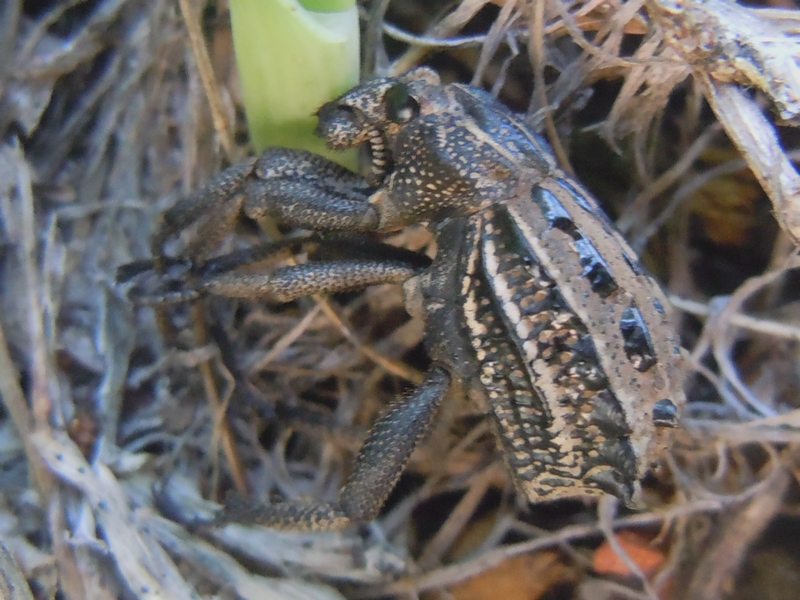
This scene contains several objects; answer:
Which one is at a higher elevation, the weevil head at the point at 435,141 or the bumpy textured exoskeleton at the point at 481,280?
the weevil head at the point at 435,141

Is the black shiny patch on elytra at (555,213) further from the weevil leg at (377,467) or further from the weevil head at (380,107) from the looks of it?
the weevil leg at (377,467)

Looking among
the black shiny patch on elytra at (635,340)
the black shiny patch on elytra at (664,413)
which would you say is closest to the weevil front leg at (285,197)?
the black shiny patch on elytra at (635,340)

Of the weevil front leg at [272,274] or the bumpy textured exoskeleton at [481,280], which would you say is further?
the weevil front leg at [272,274]

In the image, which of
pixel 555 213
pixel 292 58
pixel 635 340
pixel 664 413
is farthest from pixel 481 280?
pixel 292 58

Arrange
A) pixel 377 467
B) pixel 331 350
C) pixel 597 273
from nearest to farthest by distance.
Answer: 1. pixel 597 273
2. pixel 377 467
3. pixel 331 350

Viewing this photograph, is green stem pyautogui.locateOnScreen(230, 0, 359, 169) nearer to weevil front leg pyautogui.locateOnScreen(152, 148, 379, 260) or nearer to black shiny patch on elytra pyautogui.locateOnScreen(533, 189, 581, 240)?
weevil front leg pyautogui.locateOnScreen(152, 148, 379, 260)

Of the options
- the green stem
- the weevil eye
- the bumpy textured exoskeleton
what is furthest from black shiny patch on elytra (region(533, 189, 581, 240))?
the green stem

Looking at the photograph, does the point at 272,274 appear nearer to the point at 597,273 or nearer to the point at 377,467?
the point at 377,467
